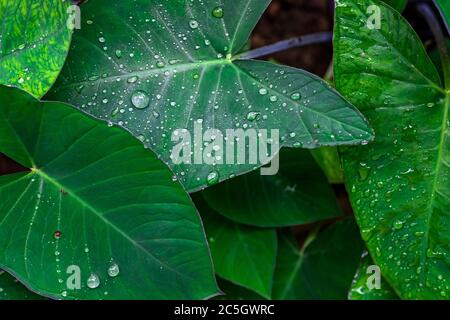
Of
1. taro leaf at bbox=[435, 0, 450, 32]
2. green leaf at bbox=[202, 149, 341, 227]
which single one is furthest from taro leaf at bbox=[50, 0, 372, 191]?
green leaf at bbox=[202, 149, 341, 227]

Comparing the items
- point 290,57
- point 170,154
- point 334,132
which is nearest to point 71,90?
point 170,154

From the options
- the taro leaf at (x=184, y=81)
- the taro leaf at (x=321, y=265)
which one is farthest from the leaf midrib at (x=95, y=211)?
the taro leaf at (x=321, y=265)

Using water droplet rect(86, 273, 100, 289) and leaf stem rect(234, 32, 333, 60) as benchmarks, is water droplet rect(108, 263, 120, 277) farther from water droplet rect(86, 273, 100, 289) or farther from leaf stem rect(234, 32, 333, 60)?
leaf stem rect(234, 32, 333, 60)

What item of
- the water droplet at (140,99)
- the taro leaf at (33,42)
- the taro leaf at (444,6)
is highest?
the taro leaf at (33,42)

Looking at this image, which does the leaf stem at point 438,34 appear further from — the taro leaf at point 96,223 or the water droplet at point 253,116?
the taro leaf at point 96,223

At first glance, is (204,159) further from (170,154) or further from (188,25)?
(188,25)

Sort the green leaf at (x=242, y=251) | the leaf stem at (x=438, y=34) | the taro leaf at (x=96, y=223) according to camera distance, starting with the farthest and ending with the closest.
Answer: the green leaf at (x=242, y=251)
the leaf stem at (x=438, y=34)
the taro leaf at (x=96, y=223)

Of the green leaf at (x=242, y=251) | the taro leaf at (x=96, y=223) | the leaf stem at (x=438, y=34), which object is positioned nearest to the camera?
the taro leaf at (x=96, y=223)

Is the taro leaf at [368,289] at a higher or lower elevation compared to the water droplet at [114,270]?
lower
